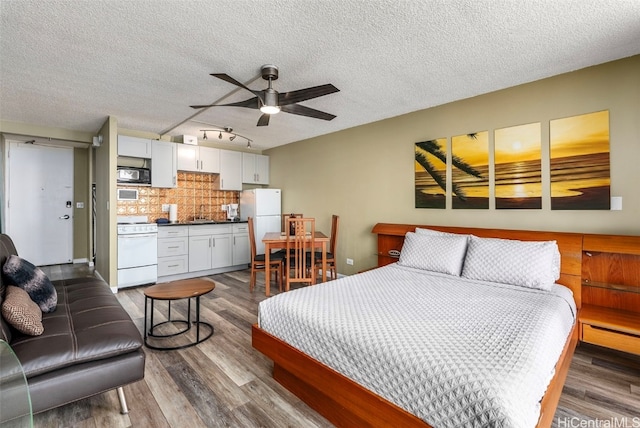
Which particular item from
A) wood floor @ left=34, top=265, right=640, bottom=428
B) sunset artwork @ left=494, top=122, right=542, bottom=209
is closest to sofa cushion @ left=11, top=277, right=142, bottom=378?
wood floor @ left=34, top=265, right=640, bottom=428

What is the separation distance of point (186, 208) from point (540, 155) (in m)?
5.41

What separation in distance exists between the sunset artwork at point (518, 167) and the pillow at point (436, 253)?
684 mm

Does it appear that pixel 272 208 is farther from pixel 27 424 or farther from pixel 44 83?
pixel 27 424

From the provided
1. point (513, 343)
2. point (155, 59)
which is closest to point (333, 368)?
point (513, 343)

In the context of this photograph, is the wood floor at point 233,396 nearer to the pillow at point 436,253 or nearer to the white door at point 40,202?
the pillow at point 436,253

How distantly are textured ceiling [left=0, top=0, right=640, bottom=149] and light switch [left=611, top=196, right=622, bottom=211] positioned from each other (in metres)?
1.16

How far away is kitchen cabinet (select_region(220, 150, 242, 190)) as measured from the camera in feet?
18.2

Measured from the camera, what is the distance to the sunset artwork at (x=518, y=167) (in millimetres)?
2824

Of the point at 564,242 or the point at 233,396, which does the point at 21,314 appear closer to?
the point at 233,396

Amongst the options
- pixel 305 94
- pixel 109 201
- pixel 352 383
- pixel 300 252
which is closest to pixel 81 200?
pixel 109 201

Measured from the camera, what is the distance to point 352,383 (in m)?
1.49

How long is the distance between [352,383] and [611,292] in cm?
251

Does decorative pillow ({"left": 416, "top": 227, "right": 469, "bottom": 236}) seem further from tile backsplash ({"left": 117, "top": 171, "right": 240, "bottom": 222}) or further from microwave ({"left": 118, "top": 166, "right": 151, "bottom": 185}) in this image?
microwave ({"left": 118, "top": 166, "right": 151, "bottom": 185})

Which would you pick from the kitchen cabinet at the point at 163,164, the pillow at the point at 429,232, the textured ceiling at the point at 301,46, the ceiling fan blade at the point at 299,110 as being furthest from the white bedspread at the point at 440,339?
the kitchen cabinet at the point at 163,164
